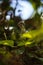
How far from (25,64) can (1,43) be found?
0.12 metres

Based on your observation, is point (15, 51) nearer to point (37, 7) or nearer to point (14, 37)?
point (14, 37)

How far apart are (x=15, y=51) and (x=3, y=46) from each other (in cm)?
6

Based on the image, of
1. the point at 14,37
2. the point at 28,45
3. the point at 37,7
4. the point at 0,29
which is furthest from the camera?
the point at 0,29

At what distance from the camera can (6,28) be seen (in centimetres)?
91

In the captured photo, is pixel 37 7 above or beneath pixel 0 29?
above

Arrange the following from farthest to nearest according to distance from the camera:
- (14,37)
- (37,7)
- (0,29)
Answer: (0,29)
(14,37)
(37,7)

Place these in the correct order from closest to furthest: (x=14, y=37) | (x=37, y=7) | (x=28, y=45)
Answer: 1. (x=37, y=7)
2. (x=28, y=45)
3. (x=14, y=37)

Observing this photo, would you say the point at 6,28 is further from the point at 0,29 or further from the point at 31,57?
the point at 31,57

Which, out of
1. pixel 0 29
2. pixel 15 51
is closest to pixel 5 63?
pixel 15 51

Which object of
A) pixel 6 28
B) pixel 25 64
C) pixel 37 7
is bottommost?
pixel 25 64

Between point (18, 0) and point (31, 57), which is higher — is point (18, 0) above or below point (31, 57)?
above

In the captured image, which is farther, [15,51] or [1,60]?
[15,51]

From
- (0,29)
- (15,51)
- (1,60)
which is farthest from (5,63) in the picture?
(0,29)

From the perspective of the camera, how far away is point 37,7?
562mm
